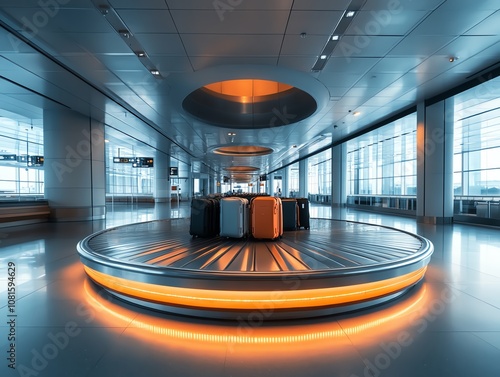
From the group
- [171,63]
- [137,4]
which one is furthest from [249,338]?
[171,63]

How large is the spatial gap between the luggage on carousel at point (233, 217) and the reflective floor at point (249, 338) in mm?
2388

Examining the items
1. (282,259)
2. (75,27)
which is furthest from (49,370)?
(75,27)

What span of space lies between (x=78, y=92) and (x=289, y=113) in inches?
360

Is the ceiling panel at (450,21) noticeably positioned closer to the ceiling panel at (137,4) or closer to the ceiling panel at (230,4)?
the ceiling panel at (230,4)

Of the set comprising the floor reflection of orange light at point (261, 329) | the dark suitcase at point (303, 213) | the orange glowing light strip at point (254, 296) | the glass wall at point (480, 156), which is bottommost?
the floor reflection of orange light at point (261, 329)

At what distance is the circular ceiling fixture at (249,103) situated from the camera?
12.9 meters

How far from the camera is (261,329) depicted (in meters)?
3.05

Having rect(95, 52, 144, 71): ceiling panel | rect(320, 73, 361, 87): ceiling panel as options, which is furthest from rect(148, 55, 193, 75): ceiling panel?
rect(320, 73, 361, 87): ceiling panel

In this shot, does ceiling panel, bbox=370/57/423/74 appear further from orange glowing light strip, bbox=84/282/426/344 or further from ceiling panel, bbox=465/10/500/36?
orange glowing light strip, bbox=84/282/426/344

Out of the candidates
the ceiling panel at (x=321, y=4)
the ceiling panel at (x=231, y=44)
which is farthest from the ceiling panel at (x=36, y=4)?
the ceiling panel at (x=321, y=4)

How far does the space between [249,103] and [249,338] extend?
494 inches

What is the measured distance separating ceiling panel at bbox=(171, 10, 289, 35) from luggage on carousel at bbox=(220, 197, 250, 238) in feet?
12.9

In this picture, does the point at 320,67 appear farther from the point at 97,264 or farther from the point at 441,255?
the point at 97,264

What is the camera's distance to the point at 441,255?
249 inches
